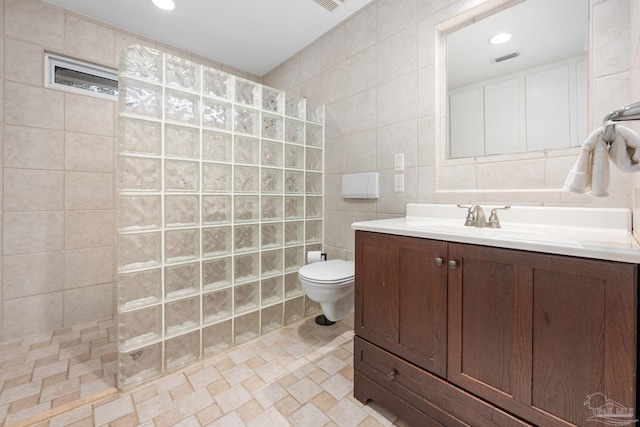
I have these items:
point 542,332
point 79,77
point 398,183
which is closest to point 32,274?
point 79,77

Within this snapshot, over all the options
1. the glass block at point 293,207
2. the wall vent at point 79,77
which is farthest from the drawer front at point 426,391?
the wall vent at point 79,77

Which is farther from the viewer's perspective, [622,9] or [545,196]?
[545,196]

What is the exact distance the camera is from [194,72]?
60.1 inches

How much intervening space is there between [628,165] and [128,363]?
2.04 metres

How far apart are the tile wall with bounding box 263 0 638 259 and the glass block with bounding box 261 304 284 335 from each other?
61 cm

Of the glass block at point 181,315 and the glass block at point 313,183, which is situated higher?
the glass block at point 313,183

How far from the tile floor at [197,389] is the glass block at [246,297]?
0.23m

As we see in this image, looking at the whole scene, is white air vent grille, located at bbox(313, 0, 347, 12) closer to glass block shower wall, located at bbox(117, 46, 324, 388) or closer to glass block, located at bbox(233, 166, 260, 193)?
glass block shower wall, located at bbox(117, 46, 324, 388)

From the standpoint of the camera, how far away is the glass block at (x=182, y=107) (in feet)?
4.75

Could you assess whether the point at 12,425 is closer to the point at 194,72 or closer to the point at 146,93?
the point at 146,93

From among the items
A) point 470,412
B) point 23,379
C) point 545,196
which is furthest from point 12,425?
point 545,196

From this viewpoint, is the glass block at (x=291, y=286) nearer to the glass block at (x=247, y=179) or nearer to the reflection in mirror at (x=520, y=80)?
the glass block at (x=247, y=179)

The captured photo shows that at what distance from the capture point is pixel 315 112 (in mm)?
2174

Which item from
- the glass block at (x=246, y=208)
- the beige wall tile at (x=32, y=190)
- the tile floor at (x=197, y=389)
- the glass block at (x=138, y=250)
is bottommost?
the tile floor at (x=197, y=389)
